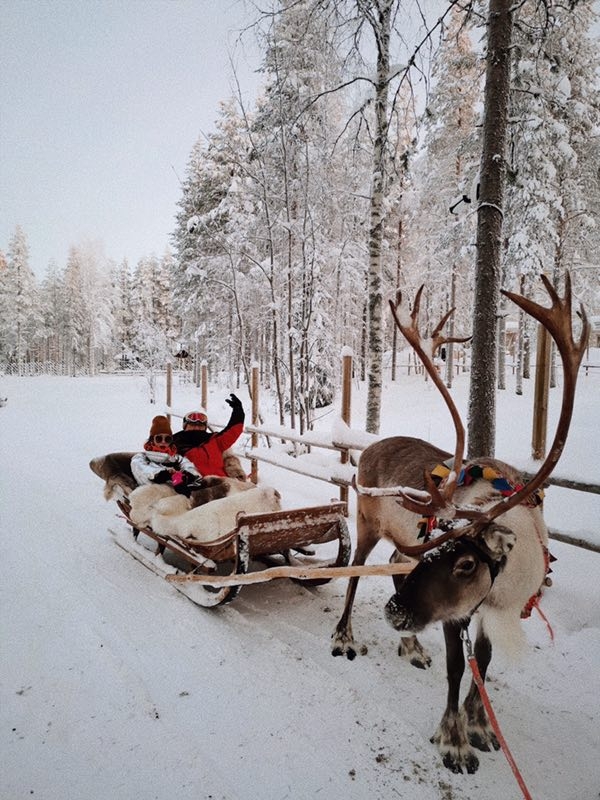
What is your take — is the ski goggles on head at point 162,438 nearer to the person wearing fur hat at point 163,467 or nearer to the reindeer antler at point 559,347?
the person wearing fur hat at point 163,467

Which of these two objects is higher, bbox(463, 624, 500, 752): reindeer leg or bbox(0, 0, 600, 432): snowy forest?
bbox(0, 0, 600, 432): snowy forest

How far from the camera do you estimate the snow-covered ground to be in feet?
6.52

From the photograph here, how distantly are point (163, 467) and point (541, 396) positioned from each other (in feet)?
11.9

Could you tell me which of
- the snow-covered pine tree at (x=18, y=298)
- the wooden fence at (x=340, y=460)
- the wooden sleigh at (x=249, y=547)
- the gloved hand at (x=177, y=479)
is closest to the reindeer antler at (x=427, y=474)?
the wooden sleigh at (x=249, y=547)

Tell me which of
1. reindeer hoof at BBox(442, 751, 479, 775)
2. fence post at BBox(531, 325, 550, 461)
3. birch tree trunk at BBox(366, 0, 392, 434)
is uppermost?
birch tree trunk at BBox(366, 0, 392, 434)

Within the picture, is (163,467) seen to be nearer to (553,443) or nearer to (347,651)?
(347,651)

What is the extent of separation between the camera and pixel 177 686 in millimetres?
2523

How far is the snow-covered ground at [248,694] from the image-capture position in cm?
199

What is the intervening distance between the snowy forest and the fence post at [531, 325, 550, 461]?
0.50 metres

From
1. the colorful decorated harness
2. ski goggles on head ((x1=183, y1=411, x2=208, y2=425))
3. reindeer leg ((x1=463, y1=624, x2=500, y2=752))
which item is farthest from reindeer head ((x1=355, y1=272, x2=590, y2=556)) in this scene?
ski goggles on head ((x1=183, y1=411, x2=208, y2=425))

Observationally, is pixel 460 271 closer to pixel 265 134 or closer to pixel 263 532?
pixel 265 134

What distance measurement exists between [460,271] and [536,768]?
1926 centimetres

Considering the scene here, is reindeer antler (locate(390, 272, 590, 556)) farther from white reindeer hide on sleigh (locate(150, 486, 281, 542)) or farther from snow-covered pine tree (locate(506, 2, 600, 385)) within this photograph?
snow-covered pine tree (locate(506, 2, 600, 385))

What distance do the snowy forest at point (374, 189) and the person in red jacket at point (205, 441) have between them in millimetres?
2610
